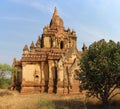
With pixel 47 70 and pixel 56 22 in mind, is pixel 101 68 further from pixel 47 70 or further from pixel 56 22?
pixel 56 22

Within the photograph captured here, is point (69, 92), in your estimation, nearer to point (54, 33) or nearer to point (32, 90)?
point (32, 90)

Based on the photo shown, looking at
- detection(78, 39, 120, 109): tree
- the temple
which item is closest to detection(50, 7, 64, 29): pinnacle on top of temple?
the temple

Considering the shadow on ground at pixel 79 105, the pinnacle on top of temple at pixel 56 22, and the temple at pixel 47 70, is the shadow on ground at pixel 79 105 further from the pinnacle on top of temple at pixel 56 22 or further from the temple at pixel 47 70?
the pinnacle on top of temple at pixel 56 22

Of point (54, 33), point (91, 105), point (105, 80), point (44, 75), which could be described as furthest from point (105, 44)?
point (54, 33)

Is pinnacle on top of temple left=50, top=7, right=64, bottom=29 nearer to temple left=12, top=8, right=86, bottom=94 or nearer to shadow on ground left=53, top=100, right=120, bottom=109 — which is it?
temple left=12, top=8, right=86, bottom=94

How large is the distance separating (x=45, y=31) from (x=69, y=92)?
39.1 feet

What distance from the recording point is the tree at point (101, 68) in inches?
886

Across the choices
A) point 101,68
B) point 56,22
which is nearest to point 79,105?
point 101,68

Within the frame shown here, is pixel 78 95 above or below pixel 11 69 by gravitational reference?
below

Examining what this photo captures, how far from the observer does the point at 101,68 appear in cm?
2267

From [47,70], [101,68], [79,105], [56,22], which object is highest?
[56,22]

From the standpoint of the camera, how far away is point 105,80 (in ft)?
75.0

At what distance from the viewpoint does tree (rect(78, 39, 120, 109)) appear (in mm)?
22500

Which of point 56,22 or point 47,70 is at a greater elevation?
point 56,22
